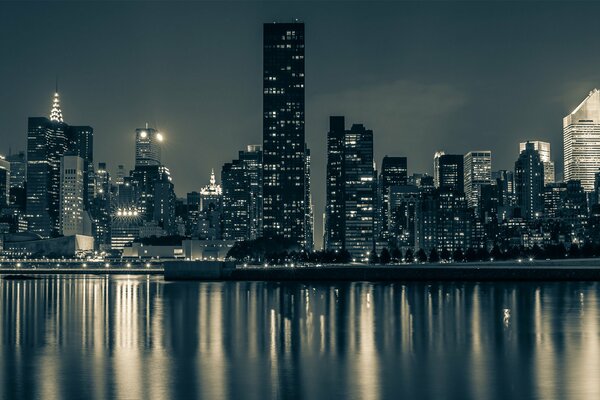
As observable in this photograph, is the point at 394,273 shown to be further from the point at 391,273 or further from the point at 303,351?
the point at 303,351

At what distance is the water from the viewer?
22.6 m

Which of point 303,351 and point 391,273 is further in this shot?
point 391,273

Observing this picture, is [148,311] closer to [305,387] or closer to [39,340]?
[39,340]

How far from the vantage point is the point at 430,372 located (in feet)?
83.6

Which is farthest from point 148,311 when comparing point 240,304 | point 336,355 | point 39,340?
point 336,355

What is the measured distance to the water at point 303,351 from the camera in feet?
74.3

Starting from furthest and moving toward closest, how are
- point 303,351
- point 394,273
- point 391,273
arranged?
point 391,273 < point 394,273 < point 303,351

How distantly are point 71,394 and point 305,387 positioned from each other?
21.2ft

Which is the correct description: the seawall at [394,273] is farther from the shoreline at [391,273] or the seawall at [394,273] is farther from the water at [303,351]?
the water at [303,351]

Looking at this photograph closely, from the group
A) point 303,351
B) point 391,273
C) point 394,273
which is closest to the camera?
point 303,351

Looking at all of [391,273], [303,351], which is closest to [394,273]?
[391,273]

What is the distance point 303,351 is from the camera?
30531 millimetres

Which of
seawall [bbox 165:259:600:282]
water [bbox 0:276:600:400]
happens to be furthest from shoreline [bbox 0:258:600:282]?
water [bbox 0:276:600:400]

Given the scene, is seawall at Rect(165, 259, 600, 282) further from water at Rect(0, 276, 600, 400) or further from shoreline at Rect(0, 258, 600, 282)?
water at Rect(0, 276, 600, 400)
